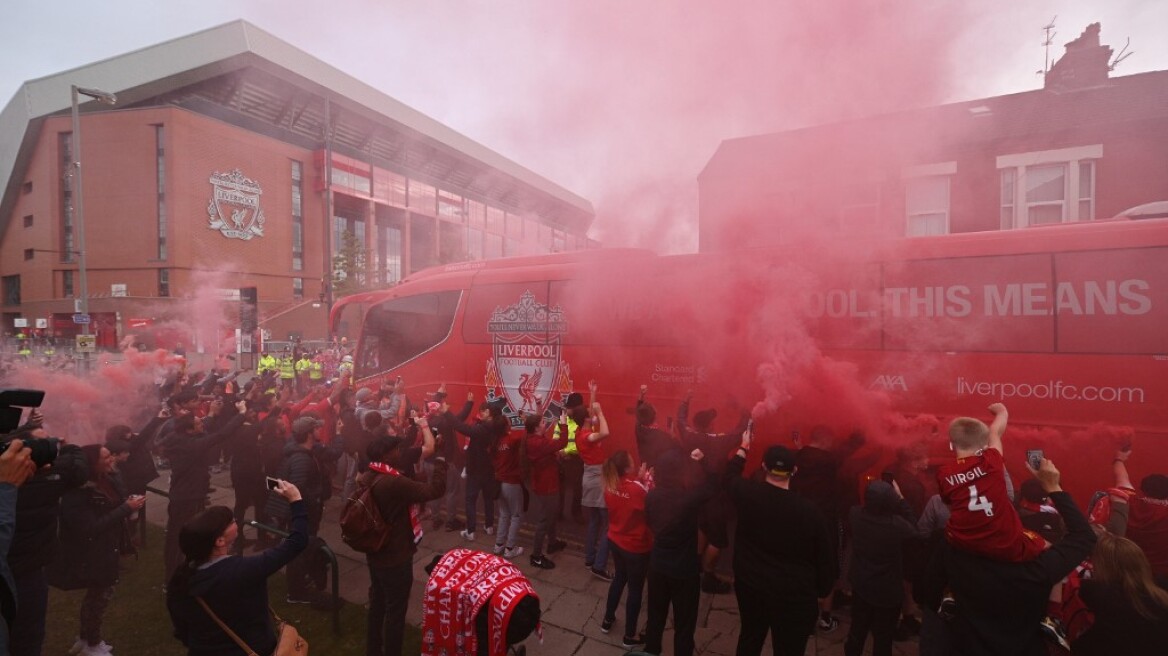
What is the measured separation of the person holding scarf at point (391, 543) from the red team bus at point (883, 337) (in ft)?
11.7

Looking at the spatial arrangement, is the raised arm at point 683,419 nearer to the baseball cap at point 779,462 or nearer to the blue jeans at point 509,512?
the baseball cap at point 779,462

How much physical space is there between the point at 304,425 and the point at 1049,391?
695 centimetres

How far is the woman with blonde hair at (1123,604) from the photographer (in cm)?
240

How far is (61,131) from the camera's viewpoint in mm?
34188

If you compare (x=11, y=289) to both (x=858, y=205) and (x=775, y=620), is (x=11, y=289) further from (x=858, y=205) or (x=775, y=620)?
(x=775, y=620)

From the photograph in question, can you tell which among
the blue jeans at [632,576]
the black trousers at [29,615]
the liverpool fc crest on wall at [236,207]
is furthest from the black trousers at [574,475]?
the liverpool fc crest on wall at [236,207]

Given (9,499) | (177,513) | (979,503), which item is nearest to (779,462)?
(979,503)

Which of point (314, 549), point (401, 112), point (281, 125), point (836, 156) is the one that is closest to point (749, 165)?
point (836, 156)

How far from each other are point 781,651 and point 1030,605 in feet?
4.34

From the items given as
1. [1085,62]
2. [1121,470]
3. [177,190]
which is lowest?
[1121,470]

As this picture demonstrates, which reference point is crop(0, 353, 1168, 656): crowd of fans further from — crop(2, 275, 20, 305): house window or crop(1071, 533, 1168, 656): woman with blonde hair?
crop(2, 275, 20, 305): house window

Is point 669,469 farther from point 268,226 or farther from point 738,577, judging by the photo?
point 268,226

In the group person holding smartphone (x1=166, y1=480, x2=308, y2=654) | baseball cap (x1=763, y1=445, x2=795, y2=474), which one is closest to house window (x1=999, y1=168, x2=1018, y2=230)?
baseball cap (x1=763, y1=445, x2=795, y2=474)

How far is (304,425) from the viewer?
4.66m
